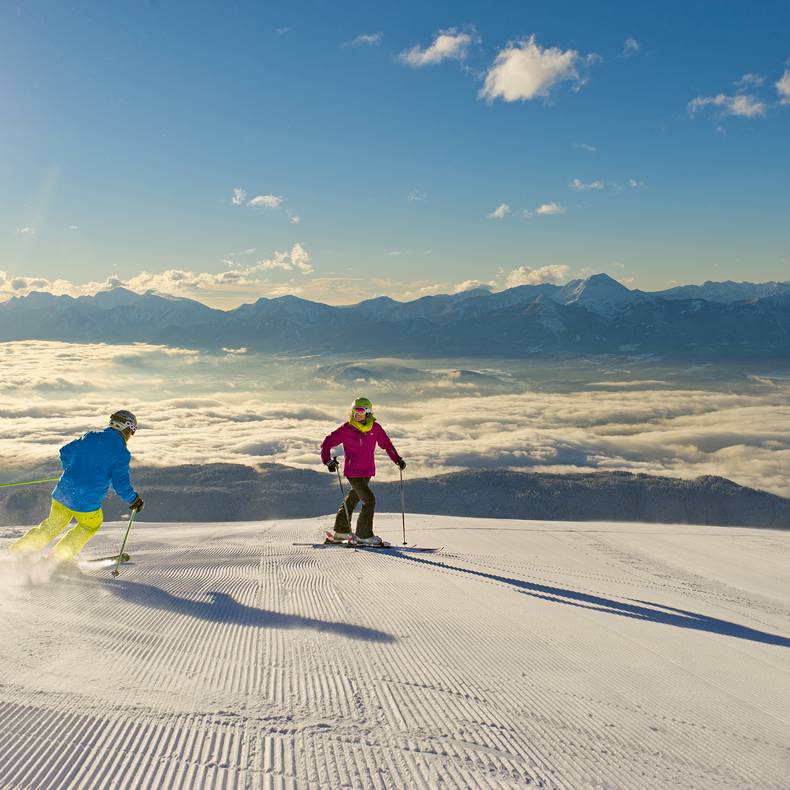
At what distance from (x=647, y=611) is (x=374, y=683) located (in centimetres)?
431

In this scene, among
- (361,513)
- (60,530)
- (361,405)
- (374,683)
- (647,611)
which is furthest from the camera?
(361,513)

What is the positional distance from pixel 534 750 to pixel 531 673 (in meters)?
1.11

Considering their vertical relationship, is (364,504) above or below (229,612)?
below

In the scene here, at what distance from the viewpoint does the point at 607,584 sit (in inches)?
324

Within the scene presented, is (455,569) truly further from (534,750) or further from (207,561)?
(534,750)

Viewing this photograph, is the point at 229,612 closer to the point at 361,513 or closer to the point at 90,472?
the point at 90,472

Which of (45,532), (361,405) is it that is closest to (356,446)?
(361,405)

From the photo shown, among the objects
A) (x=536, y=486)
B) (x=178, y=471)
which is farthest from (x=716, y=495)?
(x=178, y=471)

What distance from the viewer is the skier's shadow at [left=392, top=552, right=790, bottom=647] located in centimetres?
597

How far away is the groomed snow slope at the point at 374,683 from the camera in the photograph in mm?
2396

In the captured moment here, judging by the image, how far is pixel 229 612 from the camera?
4.91 meters

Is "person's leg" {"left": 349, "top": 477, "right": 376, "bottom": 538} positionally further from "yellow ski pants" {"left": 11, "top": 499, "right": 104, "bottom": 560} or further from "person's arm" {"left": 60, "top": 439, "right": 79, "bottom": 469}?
"person's arm" {"left": 60, "top": 439, "right": 79, "bottom": 469}

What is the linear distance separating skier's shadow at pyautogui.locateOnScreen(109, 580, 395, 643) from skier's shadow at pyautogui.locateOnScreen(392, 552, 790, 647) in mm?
2874

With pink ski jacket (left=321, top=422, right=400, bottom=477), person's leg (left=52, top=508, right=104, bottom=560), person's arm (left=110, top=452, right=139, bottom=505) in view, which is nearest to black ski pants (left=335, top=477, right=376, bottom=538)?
pink ski jacket (left=321, top=422, right=400, bottom=477)
